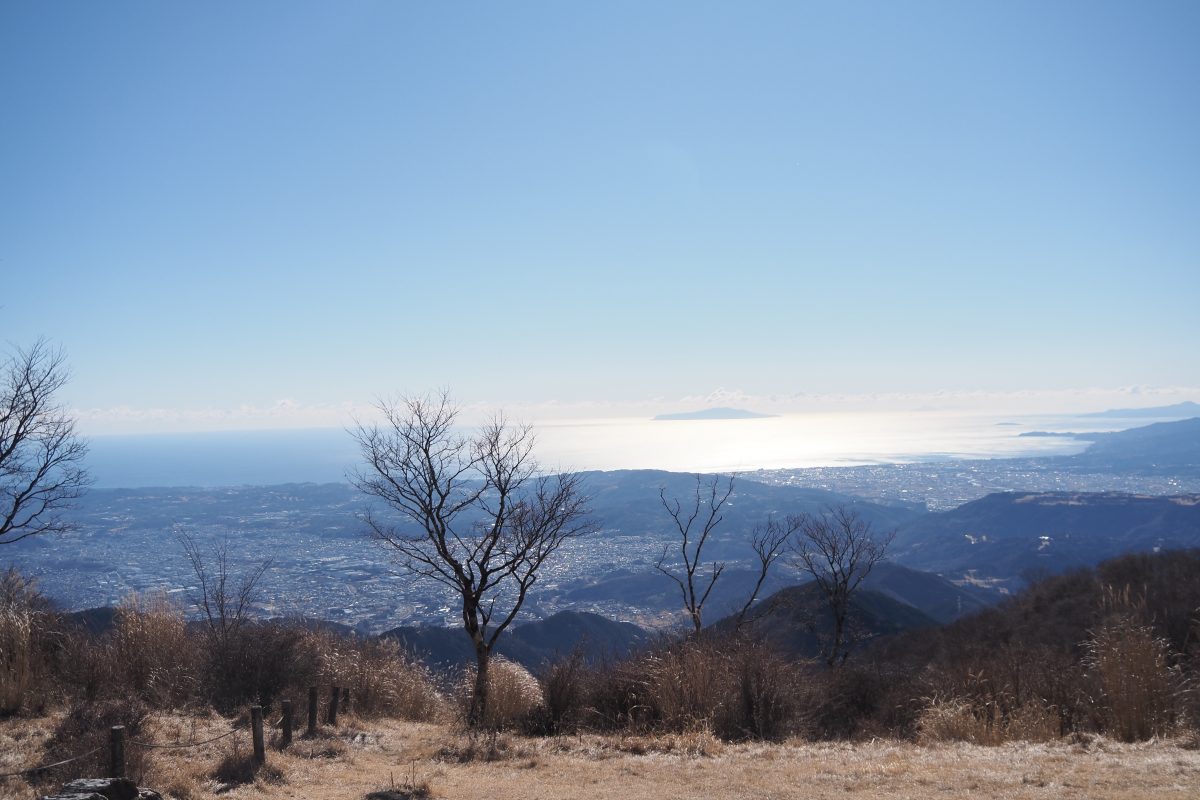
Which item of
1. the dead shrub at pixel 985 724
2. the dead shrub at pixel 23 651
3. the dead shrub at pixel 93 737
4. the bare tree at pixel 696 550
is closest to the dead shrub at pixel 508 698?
the bare tree at pixel 696 550

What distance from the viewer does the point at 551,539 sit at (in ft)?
43.1

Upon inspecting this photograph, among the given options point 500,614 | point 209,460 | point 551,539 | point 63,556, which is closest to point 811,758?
point 551,539

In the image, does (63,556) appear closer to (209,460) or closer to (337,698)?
(337,698)

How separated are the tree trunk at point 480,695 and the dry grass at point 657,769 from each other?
1.39 metres

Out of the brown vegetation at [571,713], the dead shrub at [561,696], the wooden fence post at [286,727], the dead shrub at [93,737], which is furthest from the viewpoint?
the dead shrub at [561,696]

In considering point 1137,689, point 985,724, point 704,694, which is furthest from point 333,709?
point 1137,689

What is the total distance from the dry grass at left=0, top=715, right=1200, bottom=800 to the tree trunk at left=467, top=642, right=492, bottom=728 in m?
1.39

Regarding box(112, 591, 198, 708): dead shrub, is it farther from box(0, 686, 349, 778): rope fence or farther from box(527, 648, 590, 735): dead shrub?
box(527, 648, 590, 735): dead shrub

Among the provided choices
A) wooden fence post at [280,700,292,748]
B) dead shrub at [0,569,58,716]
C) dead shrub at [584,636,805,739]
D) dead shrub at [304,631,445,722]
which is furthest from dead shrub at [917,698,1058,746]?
dead shrub at [0,569,58,716]

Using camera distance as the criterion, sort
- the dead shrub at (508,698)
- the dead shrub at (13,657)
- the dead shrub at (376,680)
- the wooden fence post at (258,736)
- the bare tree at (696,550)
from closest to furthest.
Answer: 1. the wooden fence post at (258,736)
2. the dead shrub at (13,657)
3. the dead shrub at (508,698)
4. the dead shrub at (376,680)
5. the bare tree at (696,550)

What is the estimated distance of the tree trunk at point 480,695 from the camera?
418 inches

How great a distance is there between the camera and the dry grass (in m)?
5.93

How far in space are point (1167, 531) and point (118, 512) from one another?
401 feet

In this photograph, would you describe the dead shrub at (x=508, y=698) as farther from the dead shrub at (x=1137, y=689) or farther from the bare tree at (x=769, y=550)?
the dead shrub at (x=1137, y=689)
